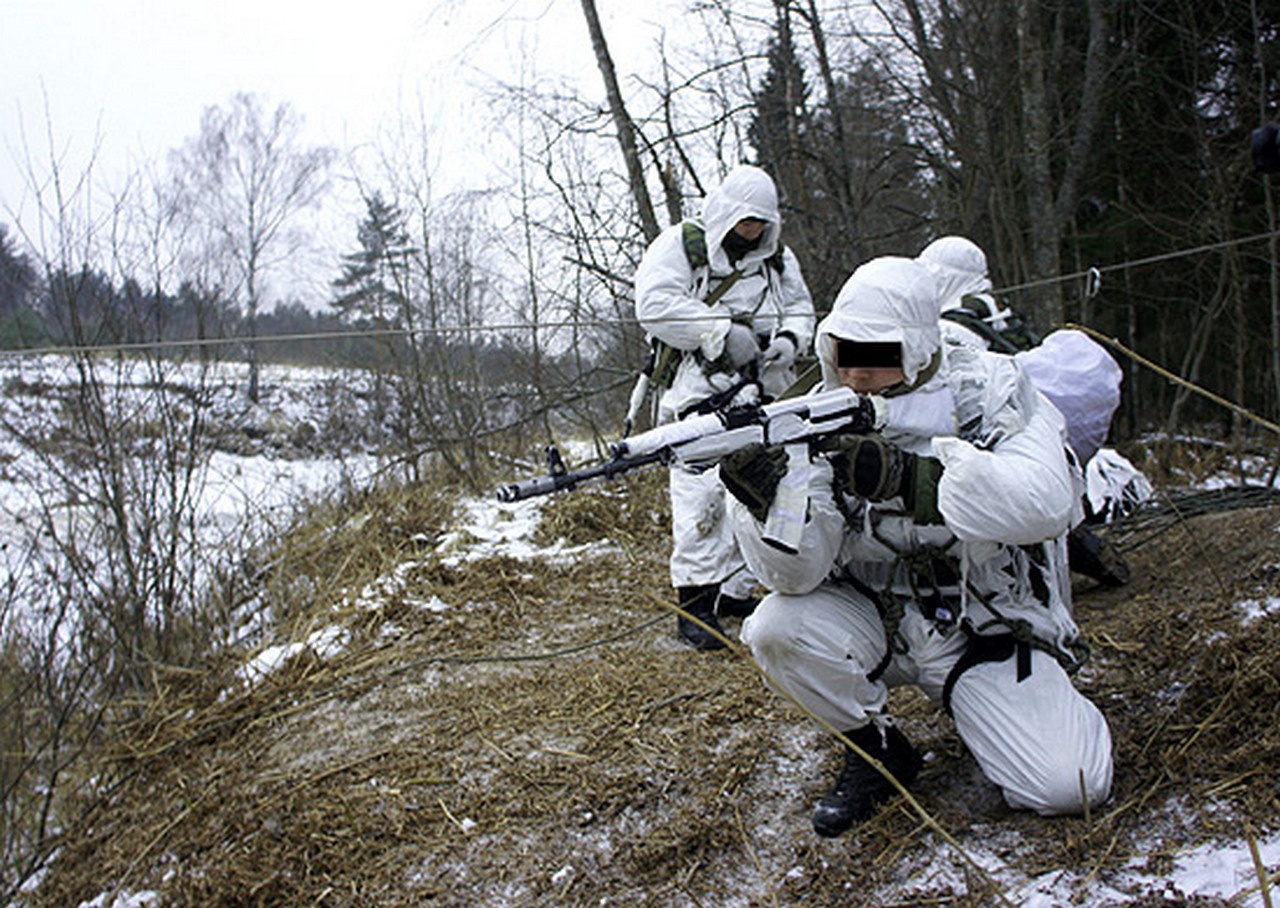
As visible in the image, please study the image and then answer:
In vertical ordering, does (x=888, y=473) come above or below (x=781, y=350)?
below

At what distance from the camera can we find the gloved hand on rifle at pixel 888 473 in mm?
2037

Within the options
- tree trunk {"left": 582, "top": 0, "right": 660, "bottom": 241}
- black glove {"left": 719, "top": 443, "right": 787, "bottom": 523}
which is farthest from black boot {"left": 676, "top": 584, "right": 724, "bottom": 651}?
tree trunk {"left": 582, "top": 0, "right": 660, "bottom": 241}

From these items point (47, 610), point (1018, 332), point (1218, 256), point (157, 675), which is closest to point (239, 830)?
point (157, 675)

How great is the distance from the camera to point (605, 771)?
107 inches

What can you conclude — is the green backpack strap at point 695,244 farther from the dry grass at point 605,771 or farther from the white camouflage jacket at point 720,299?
the dry grass at point 605,771

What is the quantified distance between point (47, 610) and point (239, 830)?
8.56 feet

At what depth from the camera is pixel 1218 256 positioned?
920cm

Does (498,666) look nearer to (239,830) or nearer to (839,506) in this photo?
(239,830)

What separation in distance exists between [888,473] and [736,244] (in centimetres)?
207

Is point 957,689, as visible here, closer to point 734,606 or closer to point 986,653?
point 986,653

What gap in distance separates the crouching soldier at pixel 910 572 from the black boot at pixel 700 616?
4.76 feet

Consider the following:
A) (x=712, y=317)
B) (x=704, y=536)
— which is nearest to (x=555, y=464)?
(x=712, y=317)

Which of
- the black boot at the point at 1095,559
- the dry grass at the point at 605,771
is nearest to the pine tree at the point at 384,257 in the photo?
the dry grass at the point at 605,771

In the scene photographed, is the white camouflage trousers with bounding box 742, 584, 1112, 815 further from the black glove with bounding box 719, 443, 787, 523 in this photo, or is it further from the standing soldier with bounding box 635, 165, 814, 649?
the standing soldier with bounding box 635, 165, 814, 649
